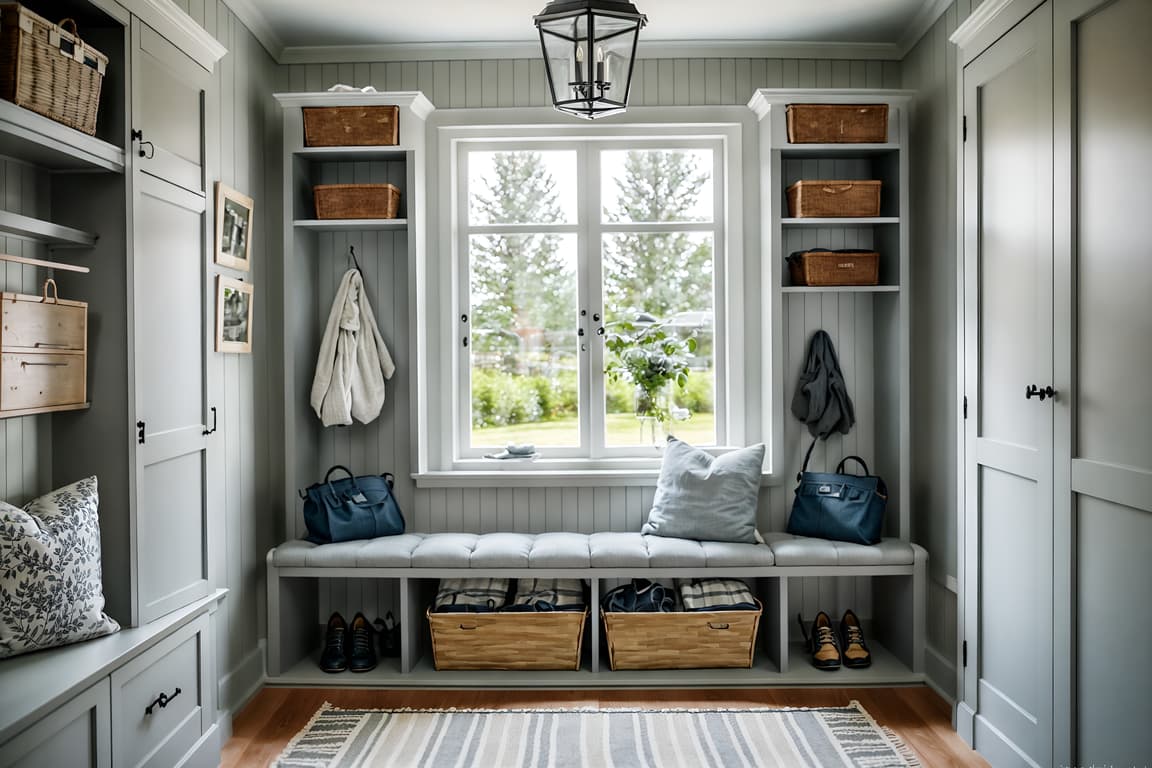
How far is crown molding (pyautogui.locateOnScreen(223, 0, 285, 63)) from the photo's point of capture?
10.9ft

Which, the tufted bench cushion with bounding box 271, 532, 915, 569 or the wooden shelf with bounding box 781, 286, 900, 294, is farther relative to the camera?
the wooden shelf with bounding box 781, 286, 900, 294

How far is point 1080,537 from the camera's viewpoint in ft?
7.14

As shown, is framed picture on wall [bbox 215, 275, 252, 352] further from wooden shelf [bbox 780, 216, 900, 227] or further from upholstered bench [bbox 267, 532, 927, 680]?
wooden shelf [bbox 780, 216, 900, 227]

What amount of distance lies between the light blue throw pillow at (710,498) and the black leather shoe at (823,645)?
1.64 ft

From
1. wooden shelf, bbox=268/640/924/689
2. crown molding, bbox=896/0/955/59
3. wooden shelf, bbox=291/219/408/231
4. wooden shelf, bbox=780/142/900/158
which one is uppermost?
crown molding, bbox=896/0/955/59

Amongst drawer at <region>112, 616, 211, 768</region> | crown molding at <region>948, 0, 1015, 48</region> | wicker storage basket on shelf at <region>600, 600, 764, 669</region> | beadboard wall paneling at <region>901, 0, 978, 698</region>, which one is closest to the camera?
drawer at <region>112, 616, 211, 768</region>

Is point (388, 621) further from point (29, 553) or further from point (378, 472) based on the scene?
point (29, 553)

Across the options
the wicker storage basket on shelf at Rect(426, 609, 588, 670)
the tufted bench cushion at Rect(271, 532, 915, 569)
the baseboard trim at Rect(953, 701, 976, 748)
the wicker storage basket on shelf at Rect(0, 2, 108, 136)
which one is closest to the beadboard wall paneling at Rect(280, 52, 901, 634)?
the tufted bench cushion at Rect(271, 532, 915, 569)

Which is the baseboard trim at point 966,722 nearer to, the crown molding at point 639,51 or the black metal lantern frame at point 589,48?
the black metal lantern frame at point 589,48

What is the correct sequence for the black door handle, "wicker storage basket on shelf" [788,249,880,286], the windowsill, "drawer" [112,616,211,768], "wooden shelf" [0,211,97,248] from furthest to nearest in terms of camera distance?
the windowsill < "wicker storage basket on shelf" [788,249,880,286] < the black door handle < "drawer" [112,616,211,768] < "wooden shelf" [0,211,97,248]

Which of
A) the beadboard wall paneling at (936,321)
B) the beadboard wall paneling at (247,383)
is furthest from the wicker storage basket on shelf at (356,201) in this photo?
the beadboard wall paneling at (936,321)

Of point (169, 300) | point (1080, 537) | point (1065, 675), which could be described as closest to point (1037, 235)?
point (1080, 537)

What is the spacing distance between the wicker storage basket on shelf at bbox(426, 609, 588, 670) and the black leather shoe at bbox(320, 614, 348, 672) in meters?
0.42

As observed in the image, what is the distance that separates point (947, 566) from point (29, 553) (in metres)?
3.14
